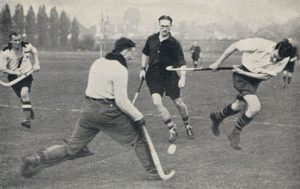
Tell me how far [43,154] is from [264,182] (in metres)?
2.07

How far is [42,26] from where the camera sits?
6723 millimetres

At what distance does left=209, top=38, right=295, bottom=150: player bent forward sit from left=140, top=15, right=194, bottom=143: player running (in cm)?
49

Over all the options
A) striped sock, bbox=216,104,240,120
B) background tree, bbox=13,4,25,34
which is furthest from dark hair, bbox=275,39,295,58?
background tree, bbox=13,4,25,34

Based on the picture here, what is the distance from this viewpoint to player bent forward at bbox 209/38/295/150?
5.04 metres

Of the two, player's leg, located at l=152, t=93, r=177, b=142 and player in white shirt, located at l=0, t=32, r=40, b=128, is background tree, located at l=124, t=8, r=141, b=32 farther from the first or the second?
player in white shirt, located at l=0, t=32, r=40, b=128

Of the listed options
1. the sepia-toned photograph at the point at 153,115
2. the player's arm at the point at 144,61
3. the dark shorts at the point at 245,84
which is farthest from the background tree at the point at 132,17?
the dark shorts at the point at 245,84

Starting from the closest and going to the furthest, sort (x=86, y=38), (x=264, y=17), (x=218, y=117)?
(x=264, y=17) < (x=218, y=117) < (x=86, y=38)

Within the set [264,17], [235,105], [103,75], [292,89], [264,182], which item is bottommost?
[292,89]

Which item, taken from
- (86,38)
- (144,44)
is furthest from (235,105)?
(86,38)

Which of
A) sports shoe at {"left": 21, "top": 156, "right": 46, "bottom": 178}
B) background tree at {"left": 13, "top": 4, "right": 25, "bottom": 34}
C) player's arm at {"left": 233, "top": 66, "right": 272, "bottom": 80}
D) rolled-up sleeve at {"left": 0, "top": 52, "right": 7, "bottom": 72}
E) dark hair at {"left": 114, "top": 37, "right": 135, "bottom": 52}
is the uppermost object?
background tree at {"left": 13, "top": 4, "right": 25, "bottom": 34}

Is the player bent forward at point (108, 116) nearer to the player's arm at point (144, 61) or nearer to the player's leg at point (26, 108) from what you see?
the player's arm at point (144, 61)

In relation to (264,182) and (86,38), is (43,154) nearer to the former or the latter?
(264,182)

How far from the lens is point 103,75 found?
164 inches

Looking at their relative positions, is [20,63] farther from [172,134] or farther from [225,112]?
[225,112]
